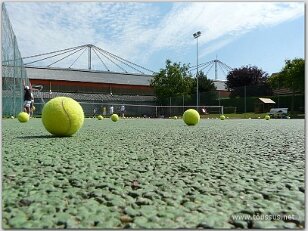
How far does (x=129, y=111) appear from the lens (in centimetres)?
3803

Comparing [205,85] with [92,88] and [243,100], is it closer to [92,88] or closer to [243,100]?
[243,100]

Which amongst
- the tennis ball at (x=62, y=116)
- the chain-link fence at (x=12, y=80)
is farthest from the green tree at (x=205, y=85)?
the tennis ball at (x=62, y=116)

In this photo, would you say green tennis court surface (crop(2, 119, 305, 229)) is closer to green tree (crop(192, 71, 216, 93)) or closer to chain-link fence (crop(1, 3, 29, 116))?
chain-link fence (crop(1, 3, 29, 116))

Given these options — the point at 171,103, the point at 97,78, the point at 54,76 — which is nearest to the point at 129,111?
the point at 171,103

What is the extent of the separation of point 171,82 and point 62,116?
3789 centimetres

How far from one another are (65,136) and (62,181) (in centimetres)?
277

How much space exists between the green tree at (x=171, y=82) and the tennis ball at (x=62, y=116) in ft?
122

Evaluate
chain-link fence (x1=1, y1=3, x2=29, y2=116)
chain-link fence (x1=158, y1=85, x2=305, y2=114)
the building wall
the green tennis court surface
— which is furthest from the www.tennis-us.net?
the building wall

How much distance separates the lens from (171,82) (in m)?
41.7

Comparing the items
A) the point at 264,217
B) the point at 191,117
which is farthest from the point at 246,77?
the point at 264,217

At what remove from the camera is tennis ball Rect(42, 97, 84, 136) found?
4.17 m

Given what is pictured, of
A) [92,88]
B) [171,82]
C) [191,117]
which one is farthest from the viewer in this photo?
[92,88]

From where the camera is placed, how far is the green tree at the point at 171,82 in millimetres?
41688

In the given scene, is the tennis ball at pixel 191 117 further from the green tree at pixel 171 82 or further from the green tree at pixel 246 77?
the green tree at pixel 246 77
